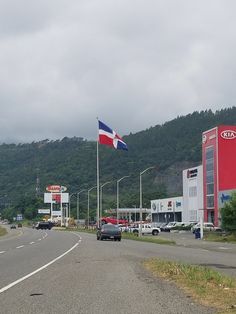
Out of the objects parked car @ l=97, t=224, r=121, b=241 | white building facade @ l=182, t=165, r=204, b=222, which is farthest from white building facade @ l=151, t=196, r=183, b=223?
parked car @ l=97, t=224, r=121, b=241

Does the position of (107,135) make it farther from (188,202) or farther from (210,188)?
(188,202)

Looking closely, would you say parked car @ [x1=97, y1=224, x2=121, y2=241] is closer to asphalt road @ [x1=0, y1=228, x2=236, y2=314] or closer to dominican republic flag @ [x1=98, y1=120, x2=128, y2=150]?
dominican republic flag @ [x1=98, y1=120, x2=128, y2=150]

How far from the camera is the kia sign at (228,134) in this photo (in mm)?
100562

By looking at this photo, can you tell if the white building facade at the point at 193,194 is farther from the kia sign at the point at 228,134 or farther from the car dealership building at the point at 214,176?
the kia sign at the point at 228,134

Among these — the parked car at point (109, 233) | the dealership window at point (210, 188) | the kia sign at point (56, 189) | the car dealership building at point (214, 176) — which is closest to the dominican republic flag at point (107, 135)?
the parked car at point (109, 233)

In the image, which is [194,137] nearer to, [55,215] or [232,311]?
[55,215]

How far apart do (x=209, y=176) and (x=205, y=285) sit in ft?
303

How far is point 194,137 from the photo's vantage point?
192 m

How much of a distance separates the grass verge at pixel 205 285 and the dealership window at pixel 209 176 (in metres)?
85.1

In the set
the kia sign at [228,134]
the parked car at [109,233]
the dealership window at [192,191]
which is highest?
the kia sign at [228,134]

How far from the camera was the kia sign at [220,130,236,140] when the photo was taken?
10056cm

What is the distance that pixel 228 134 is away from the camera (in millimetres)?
100750

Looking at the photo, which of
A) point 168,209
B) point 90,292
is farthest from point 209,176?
point 90,292

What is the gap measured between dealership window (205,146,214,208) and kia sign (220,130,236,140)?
388 centimetres
